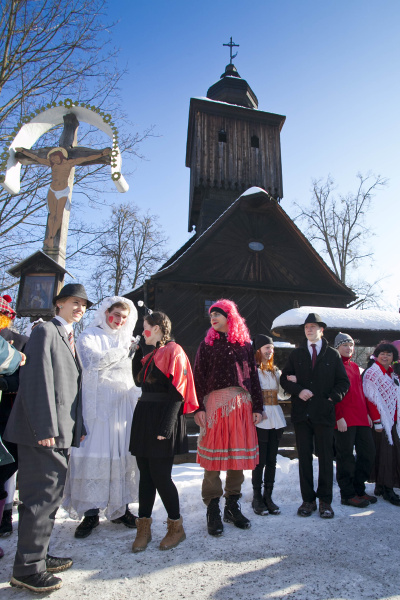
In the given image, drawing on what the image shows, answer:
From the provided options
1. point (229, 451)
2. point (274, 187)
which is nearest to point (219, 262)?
point (274, 187)

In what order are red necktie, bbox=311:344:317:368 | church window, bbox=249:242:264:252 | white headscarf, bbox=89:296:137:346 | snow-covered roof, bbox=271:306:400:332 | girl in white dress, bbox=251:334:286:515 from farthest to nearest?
1. church window, bbox=249:242:264:252
2. snow-covered roof, bbox=271:306:400:332
3. red necktie, bbox=311:344:317:368
4. girl in white dress, bbox=251:334:286:515
5. white headscarf, bbox=89:296:137:346

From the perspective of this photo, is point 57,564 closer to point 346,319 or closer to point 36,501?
point 36,501

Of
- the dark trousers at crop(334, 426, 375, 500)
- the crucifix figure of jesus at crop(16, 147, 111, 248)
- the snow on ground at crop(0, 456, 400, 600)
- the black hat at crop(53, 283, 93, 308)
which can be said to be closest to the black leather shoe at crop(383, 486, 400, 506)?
the dark trousers at crop(334, 426, 375, 500)

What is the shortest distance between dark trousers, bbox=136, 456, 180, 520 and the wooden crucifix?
3262 mm

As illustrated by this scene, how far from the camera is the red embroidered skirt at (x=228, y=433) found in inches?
143

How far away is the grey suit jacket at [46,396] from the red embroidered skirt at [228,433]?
1278 mm

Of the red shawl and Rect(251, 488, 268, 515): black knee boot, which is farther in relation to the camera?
Rect(251, 488, 268, 515): black knee boot

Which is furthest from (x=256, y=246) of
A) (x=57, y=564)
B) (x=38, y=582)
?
(x=38, y=582)

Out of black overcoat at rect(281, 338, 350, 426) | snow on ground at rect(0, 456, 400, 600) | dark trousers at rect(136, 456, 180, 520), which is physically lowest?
snow on ground at rect(0, 456, 400, 600)

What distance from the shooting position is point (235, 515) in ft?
11.9

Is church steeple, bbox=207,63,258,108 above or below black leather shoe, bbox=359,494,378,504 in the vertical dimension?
above

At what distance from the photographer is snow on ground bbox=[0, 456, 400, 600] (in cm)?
247

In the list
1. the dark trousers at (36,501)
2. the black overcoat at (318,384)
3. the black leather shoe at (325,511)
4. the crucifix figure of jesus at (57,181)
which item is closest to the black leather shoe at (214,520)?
the black leather shoe at (325,511)

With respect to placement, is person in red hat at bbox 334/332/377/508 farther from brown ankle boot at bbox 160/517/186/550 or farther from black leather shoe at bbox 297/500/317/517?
brown ankle boot at bbox 160/517/186/550
